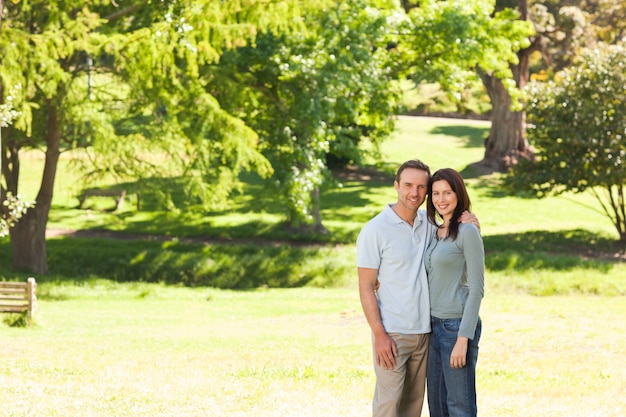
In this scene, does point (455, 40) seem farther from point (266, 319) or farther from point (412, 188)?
point (412, 188)

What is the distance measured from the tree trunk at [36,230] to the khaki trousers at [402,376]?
1676cm

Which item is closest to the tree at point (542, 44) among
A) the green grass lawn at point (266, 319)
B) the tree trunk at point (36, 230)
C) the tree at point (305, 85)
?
the green grass lawn at point (266, 319)

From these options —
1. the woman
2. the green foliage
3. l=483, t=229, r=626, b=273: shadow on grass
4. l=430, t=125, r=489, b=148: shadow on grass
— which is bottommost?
l=483, t=229, r=626, b=273: shadow on grass

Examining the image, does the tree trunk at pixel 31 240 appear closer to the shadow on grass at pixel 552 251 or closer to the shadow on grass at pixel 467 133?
the shadow on grass at pixel 552 251

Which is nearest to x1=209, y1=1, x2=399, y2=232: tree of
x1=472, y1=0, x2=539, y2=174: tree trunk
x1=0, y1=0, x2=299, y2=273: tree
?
x1=0, y1=0, x2=299, y2=273: tree

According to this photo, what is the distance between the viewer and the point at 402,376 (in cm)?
550

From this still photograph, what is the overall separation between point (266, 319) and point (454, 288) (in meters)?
11.1

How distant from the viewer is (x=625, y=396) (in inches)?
329

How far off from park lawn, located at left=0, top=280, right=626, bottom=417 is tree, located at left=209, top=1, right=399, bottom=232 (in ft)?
15.2

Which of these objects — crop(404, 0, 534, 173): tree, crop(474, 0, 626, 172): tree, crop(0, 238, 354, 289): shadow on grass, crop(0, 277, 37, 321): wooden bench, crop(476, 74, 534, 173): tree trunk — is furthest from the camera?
crop(476, 74, 534, 173): tree trunk

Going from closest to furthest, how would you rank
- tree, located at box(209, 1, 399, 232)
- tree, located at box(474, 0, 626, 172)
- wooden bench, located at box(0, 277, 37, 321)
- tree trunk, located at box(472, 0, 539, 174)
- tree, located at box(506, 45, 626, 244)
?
wooden bench, located at box(0, 277, 37, 321) < tree, located at box(209, 1, 399, 232) < tree, located at box(506, 45, 626, 244) < tree, located at box(474, 0, 626, 172) < tree trunk, located at box(472, 0, 539, 174)

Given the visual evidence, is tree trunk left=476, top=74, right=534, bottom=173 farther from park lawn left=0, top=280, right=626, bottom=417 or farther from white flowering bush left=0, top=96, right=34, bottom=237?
white flowering bush left=0, top=96, right=34, bottom=237

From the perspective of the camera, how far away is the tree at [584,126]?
24962 mm

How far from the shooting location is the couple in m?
5.36
